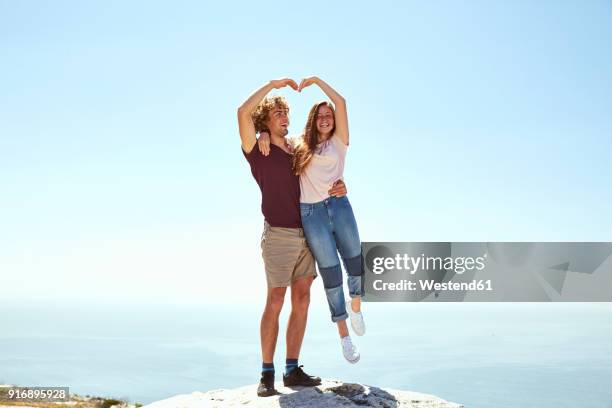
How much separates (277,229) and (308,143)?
0.97 metres

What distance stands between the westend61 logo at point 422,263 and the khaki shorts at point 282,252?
4.41 meters

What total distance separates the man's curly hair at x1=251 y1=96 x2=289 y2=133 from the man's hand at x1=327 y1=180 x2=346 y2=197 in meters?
0.96

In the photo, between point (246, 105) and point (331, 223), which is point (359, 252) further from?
point (246, 105)

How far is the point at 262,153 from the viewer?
6.60 m

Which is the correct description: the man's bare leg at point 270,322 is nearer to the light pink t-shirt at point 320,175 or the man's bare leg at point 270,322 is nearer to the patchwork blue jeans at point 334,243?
the patchwork blue jeans at point 334,243

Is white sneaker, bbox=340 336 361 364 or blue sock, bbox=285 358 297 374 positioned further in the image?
blue sock, bbox=285 358 297 374

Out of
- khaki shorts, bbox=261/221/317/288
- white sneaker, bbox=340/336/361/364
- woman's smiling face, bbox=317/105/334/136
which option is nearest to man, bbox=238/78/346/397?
khaki shorts, bbox=261/221/317/288

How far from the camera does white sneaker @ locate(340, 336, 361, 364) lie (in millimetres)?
6734

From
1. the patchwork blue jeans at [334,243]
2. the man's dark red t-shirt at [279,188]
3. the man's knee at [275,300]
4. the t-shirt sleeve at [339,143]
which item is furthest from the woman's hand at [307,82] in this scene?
the man's knee at [275,300]

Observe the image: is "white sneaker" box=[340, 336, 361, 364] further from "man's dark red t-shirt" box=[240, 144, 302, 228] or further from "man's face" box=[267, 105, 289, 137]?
"man's face" box=[267, 105, 289, 137]

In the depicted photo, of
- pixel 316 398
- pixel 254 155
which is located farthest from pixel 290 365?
pixel 254 155

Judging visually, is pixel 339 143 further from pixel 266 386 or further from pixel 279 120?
pixel 266 386

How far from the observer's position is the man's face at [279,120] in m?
6.72

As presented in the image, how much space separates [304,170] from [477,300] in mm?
6350
